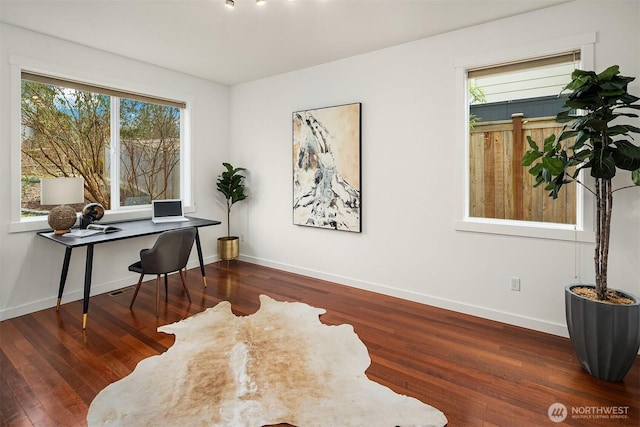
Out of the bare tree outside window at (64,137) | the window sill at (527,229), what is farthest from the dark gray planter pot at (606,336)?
the bare tree outside window at (64,137)

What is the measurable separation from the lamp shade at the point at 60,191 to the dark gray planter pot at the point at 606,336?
424 cm

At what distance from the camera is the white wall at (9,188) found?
3.03 meters

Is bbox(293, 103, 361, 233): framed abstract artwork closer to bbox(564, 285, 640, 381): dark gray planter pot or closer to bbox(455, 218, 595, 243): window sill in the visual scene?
bbox(455, 218, 595, 243): window sill

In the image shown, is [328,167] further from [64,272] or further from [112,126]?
[64,272]

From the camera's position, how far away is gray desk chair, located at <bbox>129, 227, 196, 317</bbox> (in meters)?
3.11

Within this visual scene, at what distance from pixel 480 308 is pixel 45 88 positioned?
4873 mm

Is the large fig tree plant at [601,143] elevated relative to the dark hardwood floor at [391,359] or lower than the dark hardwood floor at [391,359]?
elevated

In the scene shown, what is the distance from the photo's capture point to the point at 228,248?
15.5 ft

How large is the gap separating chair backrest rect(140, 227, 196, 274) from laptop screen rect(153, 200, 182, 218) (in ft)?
2.97

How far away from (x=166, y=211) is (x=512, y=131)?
3.94 metres

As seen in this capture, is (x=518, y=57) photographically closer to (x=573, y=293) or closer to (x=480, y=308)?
(x=573, y=293)

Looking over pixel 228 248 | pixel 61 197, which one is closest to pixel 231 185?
pixel 228 248

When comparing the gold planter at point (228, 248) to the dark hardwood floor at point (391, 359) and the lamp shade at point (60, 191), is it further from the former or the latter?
the lamp shade at point (60, 191)

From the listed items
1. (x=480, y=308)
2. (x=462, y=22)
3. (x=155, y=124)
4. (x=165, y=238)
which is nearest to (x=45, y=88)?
(x=155, y=124)
